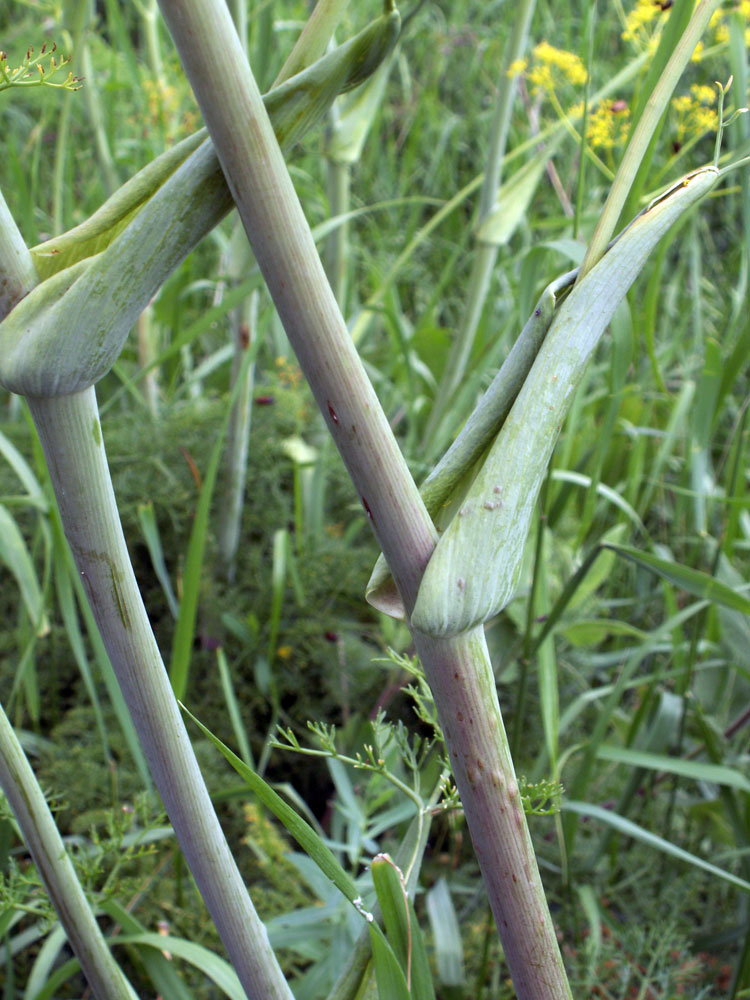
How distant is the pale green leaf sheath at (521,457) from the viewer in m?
0.32

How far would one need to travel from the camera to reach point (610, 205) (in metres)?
0.36

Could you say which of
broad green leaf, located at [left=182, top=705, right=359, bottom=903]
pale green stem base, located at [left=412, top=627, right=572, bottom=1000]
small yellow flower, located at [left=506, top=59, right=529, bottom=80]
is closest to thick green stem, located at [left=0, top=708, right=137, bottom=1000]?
broad green leaf, located at [left=182, top=705, right=359, bottom=903]

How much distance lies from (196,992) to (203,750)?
0.87ft

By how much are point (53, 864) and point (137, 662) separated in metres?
0.18

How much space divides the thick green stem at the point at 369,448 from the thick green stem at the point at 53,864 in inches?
9.7

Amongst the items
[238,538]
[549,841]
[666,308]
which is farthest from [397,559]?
[666,308]

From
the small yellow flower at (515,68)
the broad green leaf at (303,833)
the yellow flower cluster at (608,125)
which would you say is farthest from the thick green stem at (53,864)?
the small yellow flower at (515,68)

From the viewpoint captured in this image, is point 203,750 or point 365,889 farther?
point 203,750

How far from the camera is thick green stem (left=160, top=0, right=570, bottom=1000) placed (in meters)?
0.29

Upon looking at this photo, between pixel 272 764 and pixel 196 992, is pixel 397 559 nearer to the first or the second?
pixel 196 992

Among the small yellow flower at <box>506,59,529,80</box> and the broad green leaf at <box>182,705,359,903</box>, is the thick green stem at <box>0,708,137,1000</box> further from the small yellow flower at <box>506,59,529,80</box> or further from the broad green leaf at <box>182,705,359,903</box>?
the small yellow flower at <box>506,59,529,80</box>

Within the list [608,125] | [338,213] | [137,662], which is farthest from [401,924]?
[338,213]

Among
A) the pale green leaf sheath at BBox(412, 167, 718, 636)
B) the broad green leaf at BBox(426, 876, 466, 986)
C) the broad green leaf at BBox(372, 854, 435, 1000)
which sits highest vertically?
the pale green leaf sheath at BBox(412, 167, 718, 636)

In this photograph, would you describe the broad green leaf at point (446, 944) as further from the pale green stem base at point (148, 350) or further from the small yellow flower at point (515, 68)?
the small yellow flower at point (515, 68)
